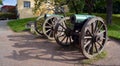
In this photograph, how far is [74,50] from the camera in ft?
34.1

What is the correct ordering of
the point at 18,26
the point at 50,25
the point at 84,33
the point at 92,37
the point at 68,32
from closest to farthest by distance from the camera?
1. the point at 84,33
2. the point at 92,37
3. the point at 68,32
4. the point at 50,25
5. the point at 18,26

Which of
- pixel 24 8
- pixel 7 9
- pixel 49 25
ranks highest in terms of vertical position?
pixel 49 25

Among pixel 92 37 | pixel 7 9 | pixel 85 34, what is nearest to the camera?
pixel 85 34

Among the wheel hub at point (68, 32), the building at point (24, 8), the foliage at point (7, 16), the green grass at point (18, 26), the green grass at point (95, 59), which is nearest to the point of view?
the green grass at point (95, 59)

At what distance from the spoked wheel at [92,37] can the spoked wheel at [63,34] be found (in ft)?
4.32

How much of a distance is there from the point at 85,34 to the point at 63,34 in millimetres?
2055

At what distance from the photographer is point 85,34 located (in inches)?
352

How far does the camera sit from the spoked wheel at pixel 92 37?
878 cm

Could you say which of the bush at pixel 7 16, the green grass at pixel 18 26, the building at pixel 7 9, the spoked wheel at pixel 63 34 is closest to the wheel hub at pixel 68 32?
the spoked wheel at pixel 63 34

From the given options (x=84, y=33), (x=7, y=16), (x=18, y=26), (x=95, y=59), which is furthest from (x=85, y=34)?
(x=7, y=16)

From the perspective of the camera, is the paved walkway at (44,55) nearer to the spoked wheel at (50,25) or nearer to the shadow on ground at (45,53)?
the shadow on ground at (45,53)

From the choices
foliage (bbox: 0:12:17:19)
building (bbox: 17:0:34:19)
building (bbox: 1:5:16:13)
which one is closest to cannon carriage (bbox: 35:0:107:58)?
building (bbox: 17:0:34:19)

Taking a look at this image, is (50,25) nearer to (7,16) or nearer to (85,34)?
(85,34)

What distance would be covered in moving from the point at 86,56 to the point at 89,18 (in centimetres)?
134
